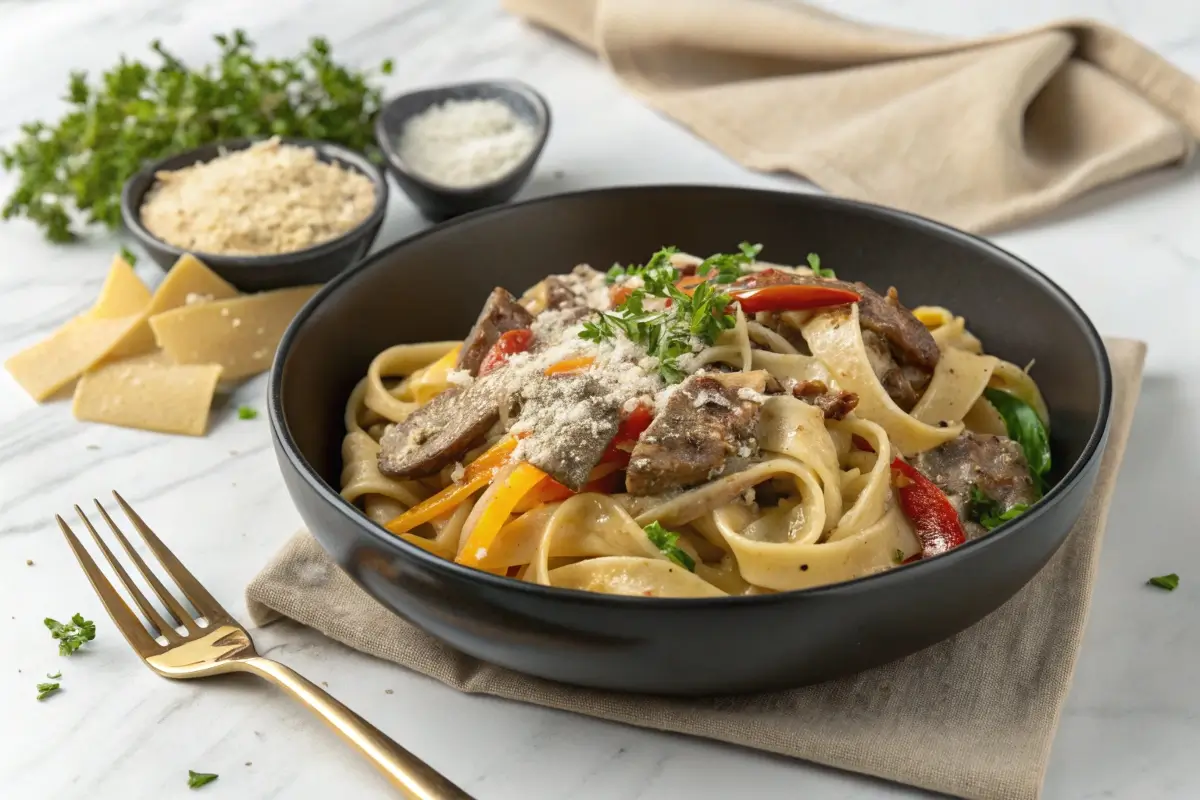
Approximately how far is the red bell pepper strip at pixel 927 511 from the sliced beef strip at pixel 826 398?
0.25 metres

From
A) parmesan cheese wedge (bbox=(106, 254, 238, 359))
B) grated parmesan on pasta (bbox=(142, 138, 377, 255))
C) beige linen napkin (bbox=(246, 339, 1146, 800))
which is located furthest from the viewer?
grated parmesan on pasta (bbox=(142, 138, 377, 255))

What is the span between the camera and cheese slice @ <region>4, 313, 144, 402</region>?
5.80 m

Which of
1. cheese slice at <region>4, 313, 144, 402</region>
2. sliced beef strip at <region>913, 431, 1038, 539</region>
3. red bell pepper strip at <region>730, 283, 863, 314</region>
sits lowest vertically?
cheese slice at <region>4, 313, 144, 402</region>

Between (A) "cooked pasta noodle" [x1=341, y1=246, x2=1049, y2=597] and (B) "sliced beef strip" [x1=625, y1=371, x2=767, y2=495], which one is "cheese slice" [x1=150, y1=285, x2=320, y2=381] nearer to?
(A) "cooked pasta noodle" [x1=341, y1=246, x2=1049, y2=597]

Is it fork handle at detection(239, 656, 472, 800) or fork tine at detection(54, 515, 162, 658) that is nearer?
fork handle at detection(239, 656, 472, 800)

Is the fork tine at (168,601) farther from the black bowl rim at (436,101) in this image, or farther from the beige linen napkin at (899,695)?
the black bowl rim at (436,101)

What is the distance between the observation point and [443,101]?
302 inches

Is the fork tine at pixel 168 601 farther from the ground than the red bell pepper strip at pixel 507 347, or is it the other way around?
the red bell pepper strip at pixel 507 347

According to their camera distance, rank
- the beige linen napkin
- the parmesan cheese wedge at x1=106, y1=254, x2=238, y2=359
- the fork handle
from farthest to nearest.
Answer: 1. the parmesan cheese wedge at x1=106, y1=254, x2=238, y2=359
2. the beige linen napkin
3. the fork handle

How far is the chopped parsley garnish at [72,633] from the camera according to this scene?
4266mm

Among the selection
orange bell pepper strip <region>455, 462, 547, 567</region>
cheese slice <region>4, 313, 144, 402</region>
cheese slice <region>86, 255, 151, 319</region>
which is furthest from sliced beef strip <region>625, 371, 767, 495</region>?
cheese slice <region>86, 255, 151, 319</region>

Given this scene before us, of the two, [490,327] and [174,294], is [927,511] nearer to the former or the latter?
[490,327]

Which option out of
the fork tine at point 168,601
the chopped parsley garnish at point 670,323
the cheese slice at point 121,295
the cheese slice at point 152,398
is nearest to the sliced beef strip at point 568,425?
the chopped parsley garnish at point 670,323

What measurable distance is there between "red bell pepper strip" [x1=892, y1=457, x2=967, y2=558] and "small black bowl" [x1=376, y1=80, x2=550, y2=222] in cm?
341
